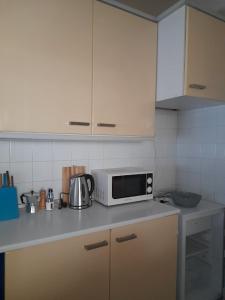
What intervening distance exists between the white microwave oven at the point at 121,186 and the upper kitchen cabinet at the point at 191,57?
1.98 feet

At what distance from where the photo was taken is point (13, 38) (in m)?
1.10

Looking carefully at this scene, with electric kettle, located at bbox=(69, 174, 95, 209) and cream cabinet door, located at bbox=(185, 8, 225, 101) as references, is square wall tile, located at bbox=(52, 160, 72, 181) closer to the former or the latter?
electric kettle, located at bbox=(69, 174, 95, 209)

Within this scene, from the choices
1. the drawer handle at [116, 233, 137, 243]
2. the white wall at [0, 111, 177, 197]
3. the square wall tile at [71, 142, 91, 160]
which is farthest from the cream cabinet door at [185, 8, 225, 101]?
the drawer handle at [116, 233, 137, 243]

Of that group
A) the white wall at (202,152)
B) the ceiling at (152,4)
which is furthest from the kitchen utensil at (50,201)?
the ceiling at (152,4)

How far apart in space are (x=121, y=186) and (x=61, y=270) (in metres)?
0.65

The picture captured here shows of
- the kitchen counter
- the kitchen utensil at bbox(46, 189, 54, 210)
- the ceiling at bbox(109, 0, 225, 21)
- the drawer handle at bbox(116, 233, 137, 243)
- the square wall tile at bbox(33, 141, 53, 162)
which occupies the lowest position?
the drawer handle at bbox(116, 233, 137, 243)

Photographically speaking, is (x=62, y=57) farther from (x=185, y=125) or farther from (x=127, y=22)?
(x=185, y=125)

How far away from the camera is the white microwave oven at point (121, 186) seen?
Result: 146 centimetres

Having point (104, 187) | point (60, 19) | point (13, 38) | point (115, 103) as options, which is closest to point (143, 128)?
point (115, 103)

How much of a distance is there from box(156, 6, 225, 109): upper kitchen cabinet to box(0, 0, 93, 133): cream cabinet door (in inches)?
22.0

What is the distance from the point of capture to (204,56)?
4.76 feet

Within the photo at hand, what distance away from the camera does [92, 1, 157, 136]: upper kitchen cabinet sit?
4.43 ft

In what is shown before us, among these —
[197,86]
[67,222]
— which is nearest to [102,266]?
[67,222]

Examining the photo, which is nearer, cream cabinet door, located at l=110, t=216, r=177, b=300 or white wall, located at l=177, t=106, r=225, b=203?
cream cabinet door, located at l=110, t=216, r=177, b=300
